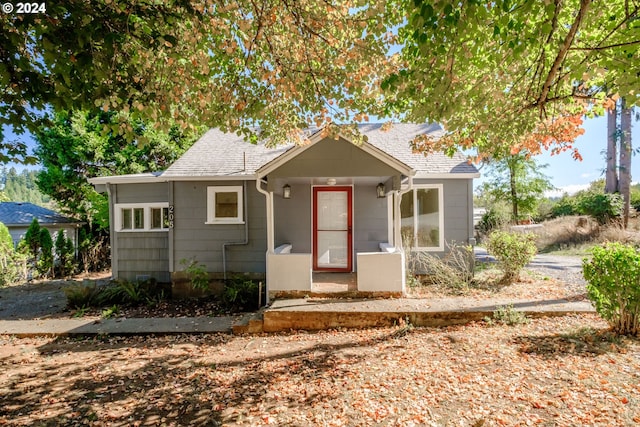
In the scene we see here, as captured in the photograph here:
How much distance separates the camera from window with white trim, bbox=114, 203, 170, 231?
850cm

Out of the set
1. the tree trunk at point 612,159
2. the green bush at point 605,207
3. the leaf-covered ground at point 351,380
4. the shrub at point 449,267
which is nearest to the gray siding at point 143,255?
the leaf-covered ground at point 351,380

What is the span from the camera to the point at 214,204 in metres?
8.03

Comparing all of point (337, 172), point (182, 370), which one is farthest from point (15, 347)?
point (337, 172)

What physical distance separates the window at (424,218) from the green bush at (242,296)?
4.12 m

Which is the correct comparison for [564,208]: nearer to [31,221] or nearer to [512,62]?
[512,62]

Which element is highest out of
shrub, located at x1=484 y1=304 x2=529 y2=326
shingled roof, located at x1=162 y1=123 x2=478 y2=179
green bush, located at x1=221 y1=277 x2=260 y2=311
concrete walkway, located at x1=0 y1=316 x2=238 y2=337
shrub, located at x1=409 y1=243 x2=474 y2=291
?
shingled roof, located at x1=162 y1=123 x2=478 y2=179

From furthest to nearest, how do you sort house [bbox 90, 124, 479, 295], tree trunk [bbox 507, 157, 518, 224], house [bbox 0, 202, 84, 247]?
tree trunk [bbox 507, 157, 518, 224] → house [bbox 0, 202, 84, 247] → house [bbox 90, 124, 479, 295]

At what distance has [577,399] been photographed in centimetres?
286

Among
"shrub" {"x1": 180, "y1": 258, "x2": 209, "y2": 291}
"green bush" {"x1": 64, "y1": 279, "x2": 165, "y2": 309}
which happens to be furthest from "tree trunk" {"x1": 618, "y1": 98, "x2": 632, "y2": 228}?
"green bush" {"x1": 64, "y1": 279, "x2": 165, "y2": 309}

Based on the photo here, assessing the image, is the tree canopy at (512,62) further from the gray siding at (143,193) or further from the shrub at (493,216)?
the shrub at (493,216)

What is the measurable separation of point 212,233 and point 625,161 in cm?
1948

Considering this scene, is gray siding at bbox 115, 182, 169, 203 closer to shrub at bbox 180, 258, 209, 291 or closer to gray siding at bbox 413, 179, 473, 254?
shrub at bbox 180, 258, 209, 291

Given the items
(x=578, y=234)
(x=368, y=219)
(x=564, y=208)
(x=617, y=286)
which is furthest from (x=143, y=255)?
(x=564, y=208)

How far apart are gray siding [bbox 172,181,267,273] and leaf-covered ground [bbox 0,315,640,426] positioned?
301cm
